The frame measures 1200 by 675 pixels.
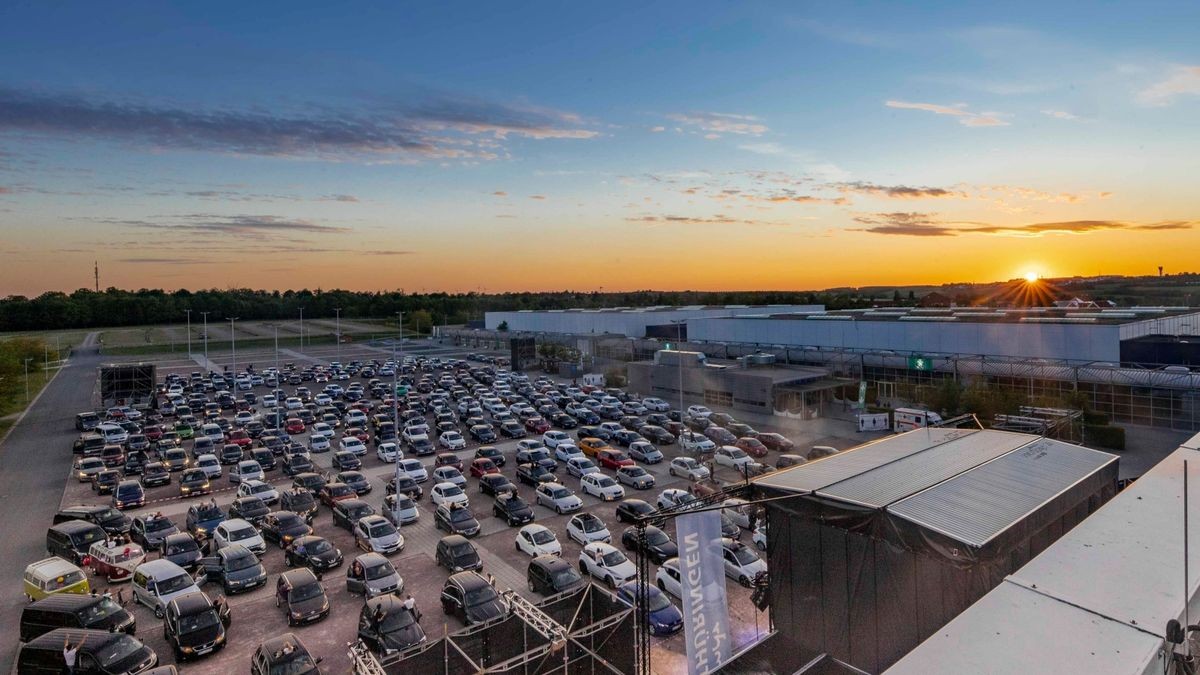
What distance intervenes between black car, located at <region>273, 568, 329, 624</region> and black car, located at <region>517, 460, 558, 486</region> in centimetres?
938

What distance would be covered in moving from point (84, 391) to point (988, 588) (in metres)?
60.7

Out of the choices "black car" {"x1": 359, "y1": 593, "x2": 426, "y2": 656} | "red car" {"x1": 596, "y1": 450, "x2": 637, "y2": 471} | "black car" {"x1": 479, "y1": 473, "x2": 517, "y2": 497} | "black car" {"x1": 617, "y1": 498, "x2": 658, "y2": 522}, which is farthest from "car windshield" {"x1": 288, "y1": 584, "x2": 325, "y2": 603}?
"red car" {"x1": 596, "y1": 450, "x2": 637, "y2": 471}

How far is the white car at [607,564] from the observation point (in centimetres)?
1475

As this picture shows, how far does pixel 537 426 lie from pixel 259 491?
1344cm

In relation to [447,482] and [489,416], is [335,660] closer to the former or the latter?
[447,482]

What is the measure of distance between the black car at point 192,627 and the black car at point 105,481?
1378cm

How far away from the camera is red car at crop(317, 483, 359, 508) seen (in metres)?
21.1

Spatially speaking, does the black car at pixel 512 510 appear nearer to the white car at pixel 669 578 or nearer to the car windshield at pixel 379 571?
the car windshield at pixel 379 571

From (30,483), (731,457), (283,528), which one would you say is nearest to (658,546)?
(731,457)

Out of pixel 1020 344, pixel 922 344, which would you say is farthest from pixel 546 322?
pixel 1020 344

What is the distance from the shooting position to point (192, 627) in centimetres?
1222

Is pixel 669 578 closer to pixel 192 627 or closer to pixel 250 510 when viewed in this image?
pixel 192 627

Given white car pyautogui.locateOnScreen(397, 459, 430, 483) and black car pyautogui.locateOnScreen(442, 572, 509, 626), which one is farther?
white car pyautogui.locateOnScreen(397, 459, 430, 483)

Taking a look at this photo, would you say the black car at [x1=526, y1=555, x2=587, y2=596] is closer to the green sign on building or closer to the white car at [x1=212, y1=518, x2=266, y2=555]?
the white car at [x1=212, y1=518, x2=266, y2=555]
